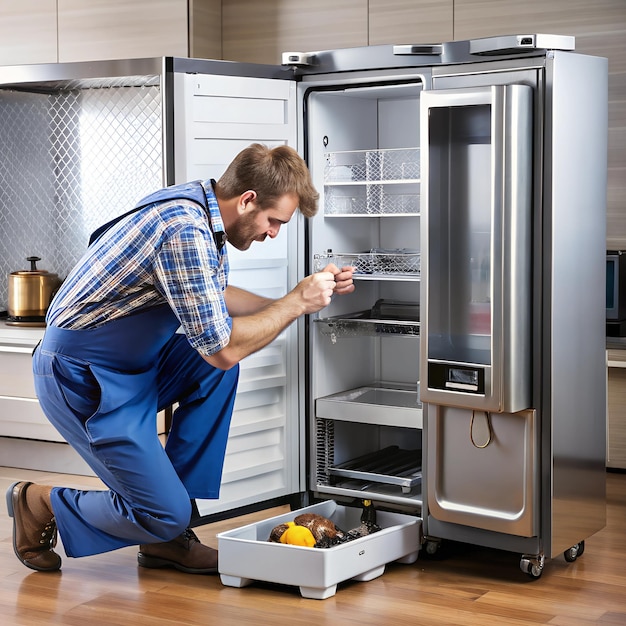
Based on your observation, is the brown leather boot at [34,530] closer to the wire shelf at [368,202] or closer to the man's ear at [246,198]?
the man's ear at [246,198]

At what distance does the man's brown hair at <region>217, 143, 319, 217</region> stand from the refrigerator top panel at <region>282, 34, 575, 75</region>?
60cm

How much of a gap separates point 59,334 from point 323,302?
2.32 feet

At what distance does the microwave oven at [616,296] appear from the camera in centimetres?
408

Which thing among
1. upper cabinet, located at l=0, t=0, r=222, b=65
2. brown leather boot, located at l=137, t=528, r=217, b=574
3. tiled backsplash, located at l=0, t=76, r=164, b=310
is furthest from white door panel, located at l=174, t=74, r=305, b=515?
upper cabinet, located at l=0, t=0, r=222, b=65

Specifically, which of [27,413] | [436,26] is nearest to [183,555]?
[27,413]

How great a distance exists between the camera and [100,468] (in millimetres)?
2918

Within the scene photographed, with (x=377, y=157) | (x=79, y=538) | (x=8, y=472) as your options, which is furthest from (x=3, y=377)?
(x=377, y=157)

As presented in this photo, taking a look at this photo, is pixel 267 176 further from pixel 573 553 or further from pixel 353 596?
pixel 573 553

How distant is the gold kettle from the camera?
455 centimetres

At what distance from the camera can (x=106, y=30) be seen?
481cm

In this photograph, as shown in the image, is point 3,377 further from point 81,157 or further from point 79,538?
point 79,538

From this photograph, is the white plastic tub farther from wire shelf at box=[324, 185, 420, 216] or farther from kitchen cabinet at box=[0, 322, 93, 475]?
kitchen cabinet at box=[0, 322, 93, 475]

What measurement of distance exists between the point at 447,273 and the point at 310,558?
88 cm

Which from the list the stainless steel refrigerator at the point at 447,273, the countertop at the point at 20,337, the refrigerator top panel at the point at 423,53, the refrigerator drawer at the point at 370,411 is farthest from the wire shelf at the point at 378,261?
the countertop at the point at 20,337
